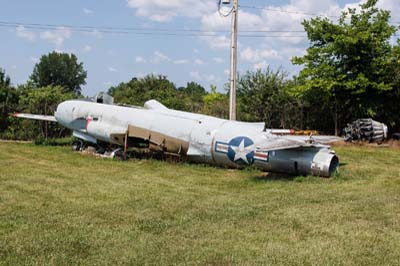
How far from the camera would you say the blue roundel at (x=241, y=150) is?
38.5 ft

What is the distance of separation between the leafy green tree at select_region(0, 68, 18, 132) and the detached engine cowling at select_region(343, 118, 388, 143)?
1504 centimetres

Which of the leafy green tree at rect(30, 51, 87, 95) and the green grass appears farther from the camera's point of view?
the leafy green tree at rect(30, 51, 87, 95)

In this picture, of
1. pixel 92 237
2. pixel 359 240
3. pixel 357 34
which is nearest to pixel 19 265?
pixel 92 237

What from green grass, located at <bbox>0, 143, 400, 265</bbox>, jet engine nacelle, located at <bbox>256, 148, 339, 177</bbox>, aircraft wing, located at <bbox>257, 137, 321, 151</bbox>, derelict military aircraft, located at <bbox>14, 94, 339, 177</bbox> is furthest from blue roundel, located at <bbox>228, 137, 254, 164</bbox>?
aircraft wing, located at <bbox>257, 137, 321, 151</bbox>

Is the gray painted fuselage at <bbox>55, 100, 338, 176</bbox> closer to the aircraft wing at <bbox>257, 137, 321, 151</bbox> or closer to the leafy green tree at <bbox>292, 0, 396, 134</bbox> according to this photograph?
the aircraft wing at <bbox>257, 137, 321, 151</bbox>

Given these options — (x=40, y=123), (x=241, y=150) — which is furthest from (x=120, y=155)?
(x=40, y=123)

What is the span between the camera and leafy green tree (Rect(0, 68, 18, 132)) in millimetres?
20688

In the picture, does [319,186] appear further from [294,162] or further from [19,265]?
[19,265]

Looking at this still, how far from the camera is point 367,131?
19281mm

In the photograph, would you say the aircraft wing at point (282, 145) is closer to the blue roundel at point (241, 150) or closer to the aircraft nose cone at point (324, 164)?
the aircraft nose cone at point (324, 164)

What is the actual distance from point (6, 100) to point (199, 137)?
14.0m

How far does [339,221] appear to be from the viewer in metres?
6.84

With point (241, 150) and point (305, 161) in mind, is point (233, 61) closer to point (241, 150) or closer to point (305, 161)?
point (241, 150)

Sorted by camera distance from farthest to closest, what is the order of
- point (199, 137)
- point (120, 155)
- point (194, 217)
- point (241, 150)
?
point (120, 155), point (199, 137), point (241, 150), point (194, 217)
